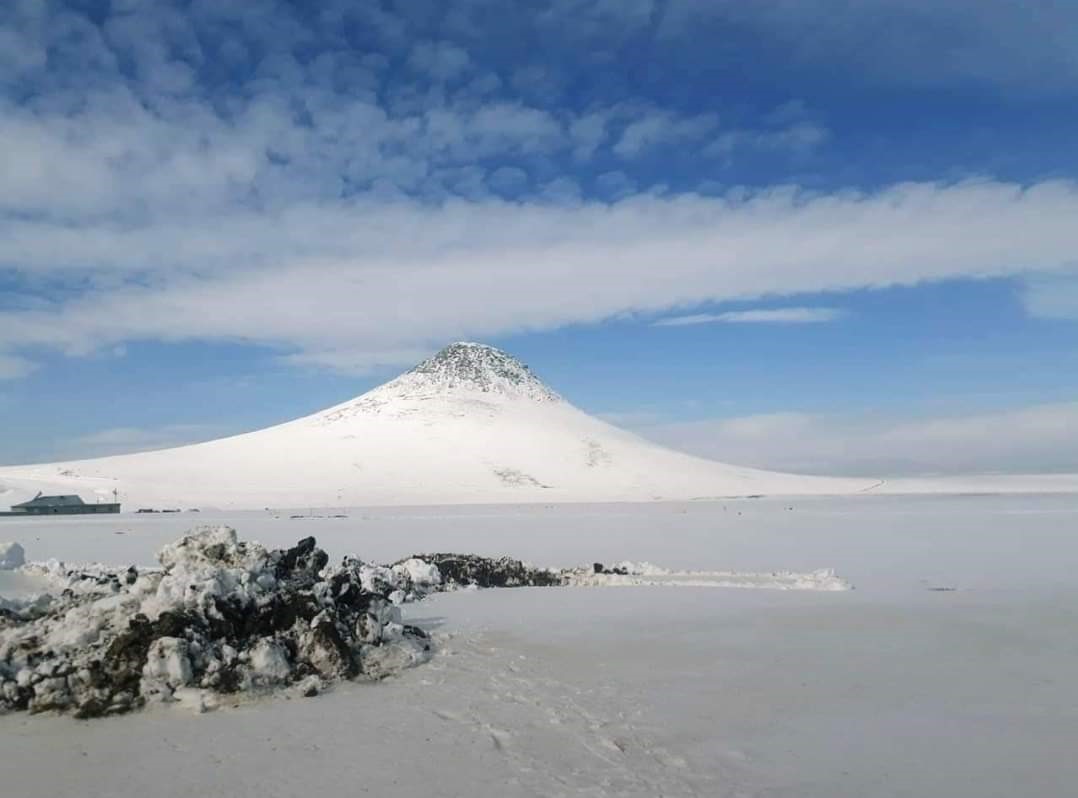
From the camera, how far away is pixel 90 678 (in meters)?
5.83

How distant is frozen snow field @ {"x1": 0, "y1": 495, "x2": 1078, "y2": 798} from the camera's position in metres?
4.36

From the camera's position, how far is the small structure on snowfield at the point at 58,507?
130ft

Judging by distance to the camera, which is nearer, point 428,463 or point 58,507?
point 58,507

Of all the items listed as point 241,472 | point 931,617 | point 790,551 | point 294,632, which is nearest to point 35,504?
point 241,472

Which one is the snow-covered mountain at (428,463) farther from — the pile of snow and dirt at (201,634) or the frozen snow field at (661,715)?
the frozen snow field at (661,715)

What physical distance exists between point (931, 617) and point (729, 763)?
5.36 meters

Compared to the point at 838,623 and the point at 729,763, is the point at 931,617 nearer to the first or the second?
the point at 838,623

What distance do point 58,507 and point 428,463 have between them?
113 ft

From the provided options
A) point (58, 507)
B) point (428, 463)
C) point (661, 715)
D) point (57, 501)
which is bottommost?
point (661, 715)

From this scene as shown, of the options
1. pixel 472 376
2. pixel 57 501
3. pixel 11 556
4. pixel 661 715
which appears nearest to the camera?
pixel 661 715

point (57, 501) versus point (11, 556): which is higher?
point (57, 501)

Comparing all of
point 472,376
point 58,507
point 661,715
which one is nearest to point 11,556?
point 661,715

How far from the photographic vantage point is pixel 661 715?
18.0 feet

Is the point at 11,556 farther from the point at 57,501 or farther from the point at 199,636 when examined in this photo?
the point at 57,501
